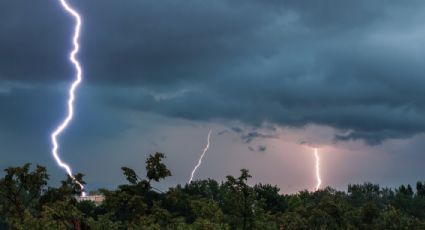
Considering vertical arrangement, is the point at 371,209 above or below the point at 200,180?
below

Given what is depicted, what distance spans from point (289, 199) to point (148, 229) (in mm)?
93489

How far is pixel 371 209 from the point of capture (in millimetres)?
31781

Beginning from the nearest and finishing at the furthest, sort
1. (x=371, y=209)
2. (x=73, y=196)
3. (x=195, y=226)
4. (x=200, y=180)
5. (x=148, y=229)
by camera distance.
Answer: (x=148, y=229) → (x=195, y=226) → (x=73, y=196) → (x=371, y=209) → (x=200, y=180)

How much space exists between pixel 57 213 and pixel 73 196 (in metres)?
2.06

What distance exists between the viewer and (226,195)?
21109 millimetres

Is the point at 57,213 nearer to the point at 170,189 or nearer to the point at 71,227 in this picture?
the point at 71,227

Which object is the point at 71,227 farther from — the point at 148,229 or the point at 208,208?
the point at 208,208

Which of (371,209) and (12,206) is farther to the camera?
(371,209)

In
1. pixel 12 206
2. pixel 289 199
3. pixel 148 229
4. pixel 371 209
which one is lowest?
pixel 148 229

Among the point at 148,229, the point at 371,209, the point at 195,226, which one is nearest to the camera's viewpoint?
the point at 148,229

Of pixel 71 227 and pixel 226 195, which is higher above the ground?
pixel 226 195


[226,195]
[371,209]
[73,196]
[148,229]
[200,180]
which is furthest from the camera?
[200,180]

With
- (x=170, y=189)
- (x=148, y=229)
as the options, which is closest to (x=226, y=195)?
(x=170, y=189)

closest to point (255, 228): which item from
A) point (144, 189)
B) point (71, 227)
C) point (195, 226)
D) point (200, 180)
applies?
point (195, 226)
